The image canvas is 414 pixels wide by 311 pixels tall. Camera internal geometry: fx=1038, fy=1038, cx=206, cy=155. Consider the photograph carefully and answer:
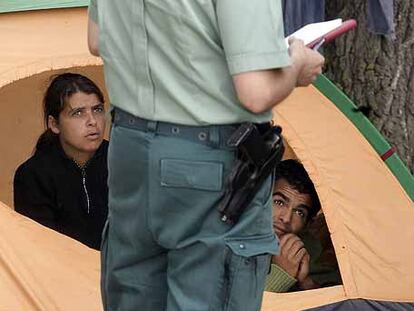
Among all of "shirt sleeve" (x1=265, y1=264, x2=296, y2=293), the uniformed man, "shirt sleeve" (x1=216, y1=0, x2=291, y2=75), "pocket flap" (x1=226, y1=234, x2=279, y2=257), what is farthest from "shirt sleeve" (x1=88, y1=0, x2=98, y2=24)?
"shirt sleeve" (x1=265, y1=264, x2=296, y2=293)

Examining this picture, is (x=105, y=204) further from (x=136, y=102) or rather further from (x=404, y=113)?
(x=136, y=102)

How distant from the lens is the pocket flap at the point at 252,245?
1646mm

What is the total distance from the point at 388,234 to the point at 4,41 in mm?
1149

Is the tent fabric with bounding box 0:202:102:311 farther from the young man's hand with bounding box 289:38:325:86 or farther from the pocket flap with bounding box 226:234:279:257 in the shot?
the young man's hand with bounding box 289:38:325:86

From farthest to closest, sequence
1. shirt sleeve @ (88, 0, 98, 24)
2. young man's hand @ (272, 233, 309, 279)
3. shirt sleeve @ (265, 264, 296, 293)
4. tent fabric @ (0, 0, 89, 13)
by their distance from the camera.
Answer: young man's hand @ (272, 233, 309, 279) → shirt sleeve @ (265, 264, 296, 293) → tent fabric @ (0, 0, 89, 13) → shirt sleeve @ (88, 0, 98, 24)

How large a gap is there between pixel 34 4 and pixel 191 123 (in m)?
1.25

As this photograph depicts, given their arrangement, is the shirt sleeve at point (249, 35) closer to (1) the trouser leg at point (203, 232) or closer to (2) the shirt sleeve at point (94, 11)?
(1) the trouser leg at point (203, 232)

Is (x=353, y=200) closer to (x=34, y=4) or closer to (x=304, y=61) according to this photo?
(x=34, y=4)

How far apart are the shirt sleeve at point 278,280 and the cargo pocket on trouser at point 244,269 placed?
1.11m

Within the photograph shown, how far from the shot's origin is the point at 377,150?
2912mm

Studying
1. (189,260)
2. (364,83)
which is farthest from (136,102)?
(364,83)

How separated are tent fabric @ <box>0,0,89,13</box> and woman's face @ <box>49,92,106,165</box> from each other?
358 millimetres

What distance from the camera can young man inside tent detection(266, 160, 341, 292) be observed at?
292cm

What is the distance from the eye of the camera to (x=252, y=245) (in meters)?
1.67
